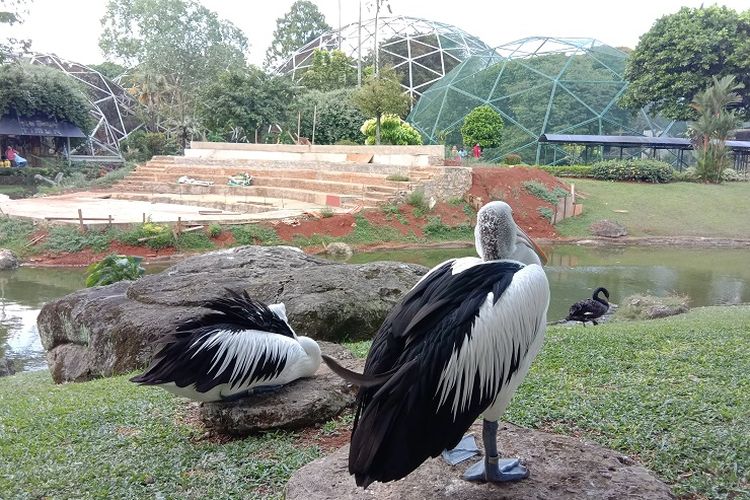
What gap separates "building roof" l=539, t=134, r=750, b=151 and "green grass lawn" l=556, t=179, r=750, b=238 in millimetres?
4637

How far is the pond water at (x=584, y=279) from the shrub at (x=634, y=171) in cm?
846

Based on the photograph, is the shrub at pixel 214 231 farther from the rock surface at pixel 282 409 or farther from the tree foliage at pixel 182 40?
the tree foliage at pixel 182 40

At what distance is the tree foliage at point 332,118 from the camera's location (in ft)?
118

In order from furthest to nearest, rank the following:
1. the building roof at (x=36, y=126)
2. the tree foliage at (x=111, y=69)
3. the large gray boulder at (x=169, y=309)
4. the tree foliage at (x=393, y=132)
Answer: the tree foliage at (x=111, y=69), the building roof at (x=36, y=126), the tree foliage at (x=393, y=132), the large gray boulder at (x=169, y=309)

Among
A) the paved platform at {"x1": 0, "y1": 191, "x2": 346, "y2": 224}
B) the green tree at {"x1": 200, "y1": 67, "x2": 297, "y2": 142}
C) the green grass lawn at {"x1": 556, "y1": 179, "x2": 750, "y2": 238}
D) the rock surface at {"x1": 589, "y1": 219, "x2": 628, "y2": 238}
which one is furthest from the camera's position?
the green tree at {"x1": 200, "y1": 67, "x2": 297, "y2": 142}

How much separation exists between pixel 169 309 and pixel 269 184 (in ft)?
72.6

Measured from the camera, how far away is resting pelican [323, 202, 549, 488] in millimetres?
2627

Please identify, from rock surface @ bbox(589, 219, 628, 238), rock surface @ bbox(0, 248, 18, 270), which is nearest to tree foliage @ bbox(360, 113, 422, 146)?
rock surface @ bbox(589, 219, 628, 238)

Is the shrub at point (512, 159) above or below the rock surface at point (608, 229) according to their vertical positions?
above

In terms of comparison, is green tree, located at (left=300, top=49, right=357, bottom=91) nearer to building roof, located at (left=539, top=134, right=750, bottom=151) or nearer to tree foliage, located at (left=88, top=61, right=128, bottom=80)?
building roof, located at (left=539, top=134, right=750, bottom=151)

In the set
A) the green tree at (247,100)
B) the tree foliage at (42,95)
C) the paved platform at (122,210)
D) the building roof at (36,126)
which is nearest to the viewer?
the paved platform at (122,210)

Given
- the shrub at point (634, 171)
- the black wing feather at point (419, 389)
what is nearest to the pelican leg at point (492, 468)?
the black wing feather at point (419, 389)

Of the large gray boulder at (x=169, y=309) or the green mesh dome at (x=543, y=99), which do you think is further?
the green mesh dome at (x=543, y=99)

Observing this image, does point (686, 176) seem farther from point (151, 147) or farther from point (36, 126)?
point (36, 126)
